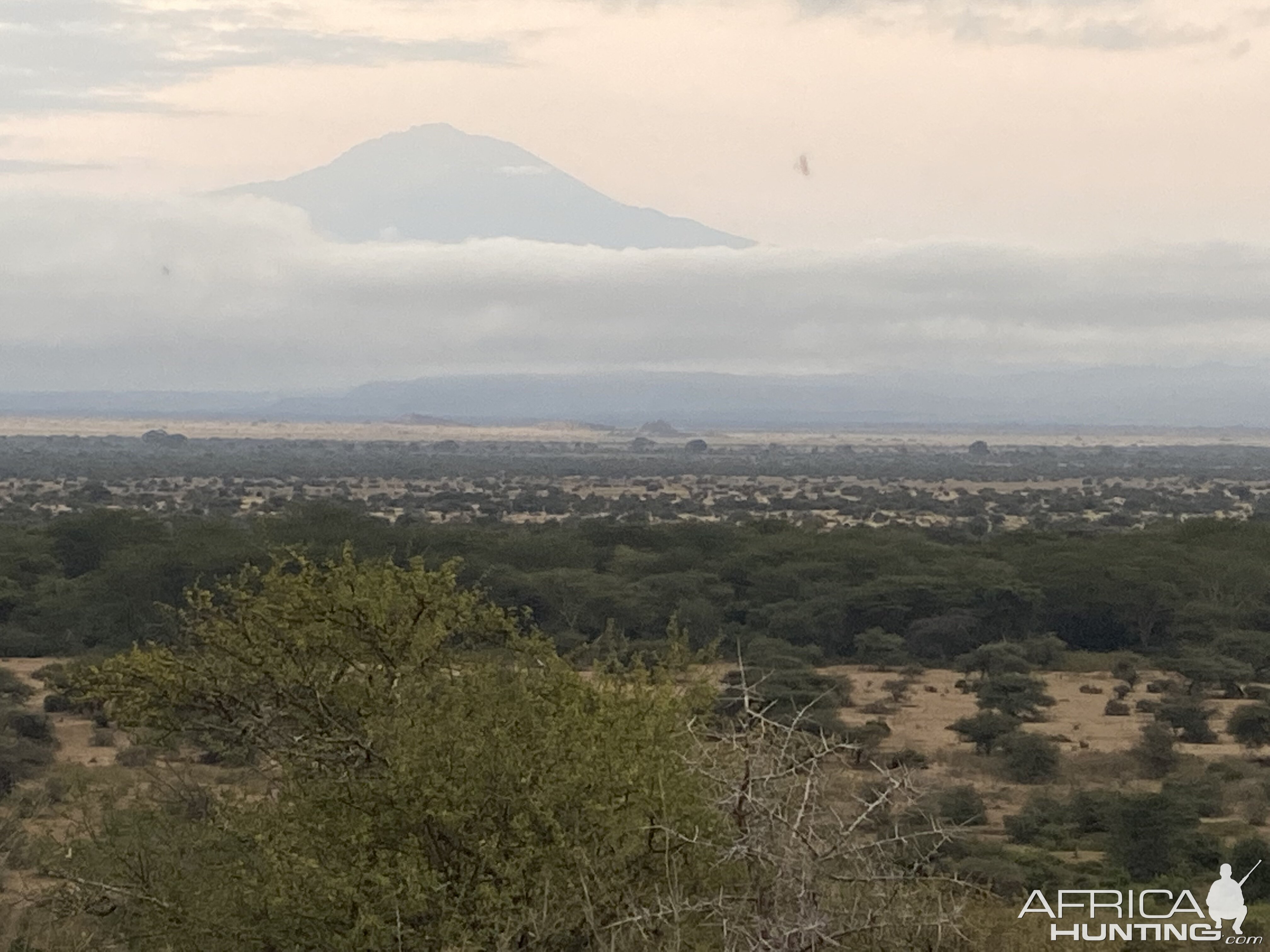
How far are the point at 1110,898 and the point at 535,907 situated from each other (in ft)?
28.0

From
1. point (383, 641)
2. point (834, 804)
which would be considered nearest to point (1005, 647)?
point (383, 641)

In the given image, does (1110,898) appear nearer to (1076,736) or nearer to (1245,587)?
(1076,736)

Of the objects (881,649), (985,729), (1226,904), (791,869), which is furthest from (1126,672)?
(791,869)

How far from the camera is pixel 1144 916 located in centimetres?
1573

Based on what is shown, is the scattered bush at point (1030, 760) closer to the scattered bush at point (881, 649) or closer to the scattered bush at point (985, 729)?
the scattered bush at point (985, 729)

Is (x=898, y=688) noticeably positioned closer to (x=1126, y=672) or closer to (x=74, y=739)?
(x=1126, y=672)

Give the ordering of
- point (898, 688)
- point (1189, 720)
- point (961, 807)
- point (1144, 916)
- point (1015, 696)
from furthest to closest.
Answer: point (898, 688) < point (1015, 696) < point (1189, 720) < point (961, 807) < point (1144, 916)

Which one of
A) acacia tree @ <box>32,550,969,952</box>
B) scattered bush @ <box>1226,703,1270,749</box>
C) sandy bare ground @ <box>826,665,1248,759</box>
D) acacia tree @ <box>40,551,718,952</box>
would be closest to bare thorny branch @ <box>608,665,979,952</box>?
acacia tree @ <box>32,550,969,952</box>

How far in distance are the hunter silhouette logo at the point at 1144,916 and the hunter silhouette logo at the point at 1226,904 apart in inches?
0.5

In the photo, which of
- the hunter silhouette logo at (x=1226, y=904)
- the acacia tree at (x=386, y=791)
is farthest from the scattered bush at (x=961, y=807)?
the acacia tree at (x=386, y=791)

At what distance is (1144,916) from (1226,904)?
40.1 inches

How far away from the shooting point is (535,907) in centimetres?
1138

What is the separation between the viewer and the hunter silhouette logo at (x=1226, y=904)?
570 inches

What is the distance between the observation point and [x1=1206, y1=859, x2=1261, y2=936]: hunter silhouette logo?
14469 millimetres
